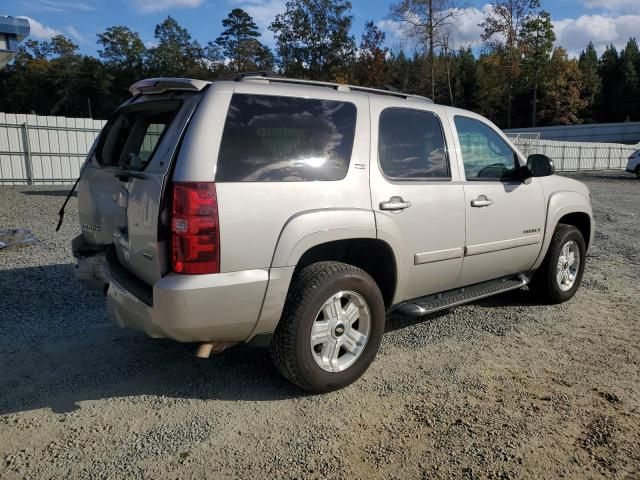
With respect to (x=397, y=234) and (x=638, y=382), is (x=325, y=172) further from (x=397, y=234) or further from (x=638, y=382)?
(x=638, y=382)

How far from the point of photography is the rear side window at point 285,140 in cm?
297

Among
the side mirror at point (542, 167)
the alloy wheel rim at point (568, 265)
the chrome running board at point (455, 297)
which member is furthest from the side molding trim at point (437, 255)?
the alloy wheel rim at point (568, 265)

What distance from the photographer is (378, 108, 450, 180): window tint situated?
3.70 metres

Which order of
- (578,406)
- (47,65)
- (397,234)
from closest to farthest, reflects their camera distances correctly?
(578,406) → (397,234) → (47,65)

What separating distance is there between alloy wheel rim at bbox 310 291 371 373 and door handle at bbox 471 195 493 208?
4.44 feet

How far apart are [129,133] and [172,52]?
79827mm

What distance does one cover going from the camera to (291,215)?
3.06 meters

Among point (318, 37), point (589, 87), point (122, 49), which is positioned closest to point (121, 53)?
point (122, 49)

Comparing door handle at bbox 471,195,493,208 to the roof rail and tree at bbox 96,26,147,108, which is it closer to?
the roof rail

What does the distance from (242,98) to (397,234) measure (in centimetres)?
138

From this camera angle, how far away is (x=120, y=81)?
256 ft

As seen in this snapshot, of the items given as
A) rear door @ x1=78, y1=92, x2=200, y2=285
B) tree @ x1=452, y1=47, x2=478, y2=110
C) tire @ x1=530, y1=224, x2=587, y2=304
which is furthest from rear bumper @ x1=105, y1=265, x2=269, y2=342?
tree @ x1=452, y1=47, x2=478, y2=110

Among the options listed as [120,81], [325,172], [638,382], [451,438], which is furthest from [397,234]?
[120,81]

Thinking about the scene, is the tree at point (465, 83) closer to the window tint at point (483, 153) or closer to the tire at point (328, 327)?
the window tint at point (483, 153)
